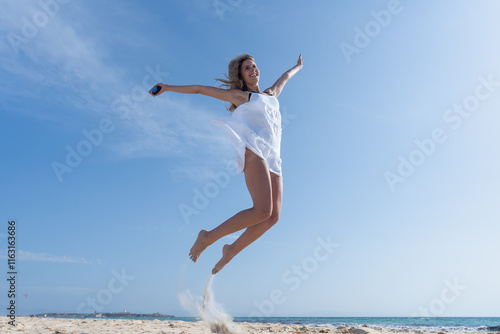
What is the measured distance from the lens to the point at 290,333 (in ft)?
16.1

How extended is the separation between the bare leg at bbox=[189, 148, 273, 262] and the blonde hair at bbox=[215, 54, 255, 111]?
2.99 ft

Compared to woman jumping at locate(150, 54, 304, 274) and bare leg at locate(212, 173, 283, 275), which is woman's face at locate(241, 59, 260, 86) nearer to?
woman jumping at locate(150, 54, 304, 274)

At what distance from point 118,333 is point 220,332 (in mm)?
1101

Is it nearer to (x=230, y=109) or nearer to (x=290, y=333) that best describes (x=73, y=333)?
(x=290, y=333)

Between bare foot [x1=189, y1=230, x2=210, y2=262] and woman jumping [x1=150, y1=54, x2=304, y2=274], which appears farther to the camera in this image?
bare foot [x1=189, y1=230, x2=210, y2=262]

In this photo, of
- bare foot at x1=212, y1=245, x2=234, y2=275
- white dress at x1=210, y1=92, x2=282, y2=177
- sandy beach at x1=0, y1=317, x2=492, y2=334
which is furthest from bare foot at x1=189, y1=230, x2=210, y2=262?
sandy beach at x1=0, y1=317, x2=492, y2=334

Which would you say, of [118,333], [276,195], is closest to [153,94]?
[276,195]

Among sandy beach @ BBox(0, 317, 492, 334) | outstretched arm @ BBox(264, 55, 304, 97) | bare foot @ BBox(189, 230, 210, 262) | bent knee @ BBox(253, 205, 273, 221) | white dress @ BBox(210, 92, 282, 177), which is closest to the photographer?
bent knee @ BBox(253, 205, 273, 221)

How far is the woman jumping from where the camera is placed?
3496mm

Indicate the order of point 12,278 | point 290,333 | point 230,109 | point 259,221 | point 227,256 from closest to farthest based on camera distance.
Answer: point 259,221, point 227,256, point 230,109, point 290,333, point 12,278

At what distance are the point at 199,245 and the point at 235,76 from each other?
193cm

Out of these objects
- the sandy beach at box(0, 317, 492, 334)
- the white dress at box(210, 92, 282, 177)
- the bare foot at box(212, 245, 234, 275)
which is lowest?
the sandy beach at box(0, 317, 492, 334)

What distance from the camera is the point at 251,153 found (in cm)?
367

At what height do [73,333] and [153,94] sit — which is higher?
[153,94]
